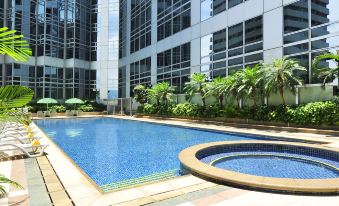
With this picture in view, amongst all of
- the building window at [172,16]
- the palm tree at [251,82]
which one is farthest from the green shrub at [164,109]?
the palm tree at [251,82]

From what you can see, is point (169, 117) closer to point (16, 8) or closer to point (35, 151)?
point (35, 151)

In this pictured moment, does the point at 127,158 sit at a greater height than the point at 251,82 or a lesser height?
lesser

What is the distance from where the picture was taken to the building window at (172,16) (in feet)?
90.5

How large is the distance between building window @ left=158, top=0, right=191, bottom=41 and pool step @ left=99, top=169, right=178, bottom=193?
21713 mm

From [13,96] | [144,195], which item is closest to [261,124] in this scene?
[144,195]

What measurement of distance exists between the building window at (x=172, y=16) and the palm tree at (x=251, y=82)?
11209 millimetres

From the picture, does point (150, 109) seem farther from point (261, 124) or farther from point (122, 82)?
point (261, 124)

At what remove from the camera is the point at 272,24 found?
61.2 ft

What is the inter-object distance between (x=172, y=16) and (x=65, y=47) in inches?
777

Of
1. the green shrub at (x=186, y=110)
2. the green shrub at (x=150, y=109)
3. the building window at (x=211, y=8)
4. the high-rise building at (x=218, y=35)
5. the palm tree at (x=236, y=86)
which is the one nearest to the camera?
the high-rise building at (x=218, y=35)

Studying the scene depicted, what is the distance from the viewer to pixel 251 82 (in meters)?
17.9

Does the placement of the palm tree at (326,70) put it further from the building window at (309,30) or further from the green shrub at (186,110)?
the green shrub at (186,110)


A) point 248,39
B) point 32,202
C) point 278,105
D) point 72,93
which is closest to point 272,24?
point 248,39

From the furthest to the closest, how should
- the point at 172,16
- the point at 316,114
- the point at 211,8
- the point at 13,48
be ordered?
the point at 172,16 < the point at 211,8 < the point at 316,114 < the point at 13,48
